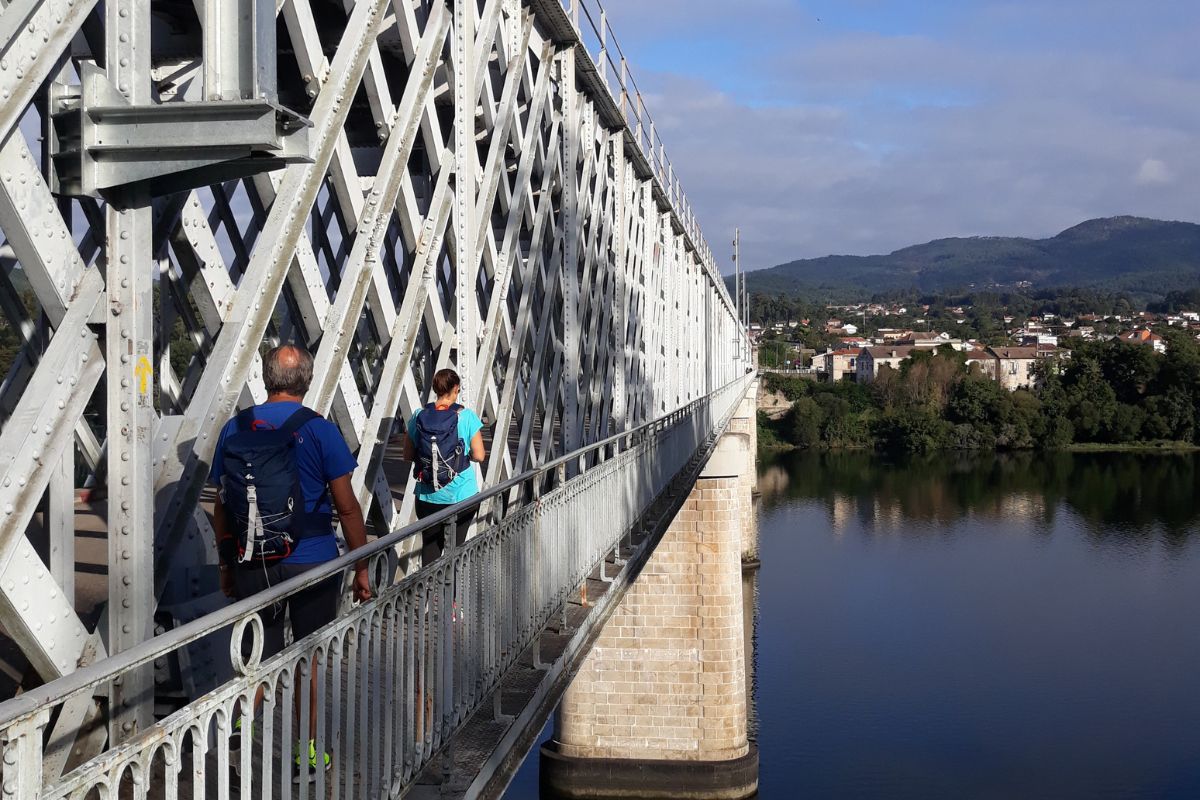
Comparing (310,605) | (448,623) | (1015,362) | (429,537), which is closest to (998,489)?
(429,537)

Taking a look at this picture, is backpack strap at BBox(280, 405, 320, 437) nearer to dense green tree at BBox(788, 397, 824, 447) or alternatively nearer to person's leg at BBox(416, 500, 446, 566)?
person's leg at BBox(416, 500, 446, 566)

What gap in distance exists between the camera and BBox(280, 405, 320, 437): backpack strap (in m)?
4.32

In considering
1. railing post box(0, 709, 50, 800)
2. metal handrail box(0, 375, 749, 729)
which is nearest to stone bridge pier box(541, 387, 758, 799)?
metal handrail box(0, 375, 749, 729)

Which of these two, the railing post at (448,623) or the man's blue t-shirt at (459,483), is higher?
the man's blue t-shirt at (459,483)

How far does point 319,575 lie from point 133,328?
1063mm

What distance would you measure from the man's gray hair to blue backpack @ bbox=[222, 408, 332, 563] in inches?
4.0

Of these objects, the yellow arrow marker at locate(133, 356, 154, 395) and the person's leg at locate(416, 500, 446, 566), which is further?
the person's leg at locate(416, 500, 446, 566)

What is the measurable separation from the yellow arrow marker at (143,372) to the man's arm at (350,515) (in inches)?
28.9

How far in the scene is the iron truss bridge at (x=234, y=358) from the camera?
3543 mm

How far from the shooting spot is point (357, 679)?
4.31 meters

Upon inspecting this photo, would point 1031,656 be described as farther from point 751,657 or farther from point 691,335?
point 691,335

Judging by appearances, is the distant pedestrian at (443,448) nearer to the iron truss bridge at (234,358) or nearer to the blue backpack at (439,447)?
the blue backpack at (439,447)

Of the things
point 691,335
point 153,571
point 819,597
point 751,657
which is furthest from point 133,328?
point 819,597

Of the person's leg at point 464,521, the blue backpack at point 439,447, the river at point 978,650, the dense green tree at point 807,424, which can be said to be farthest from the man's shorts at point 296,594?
the dense green tree at point 807,424
